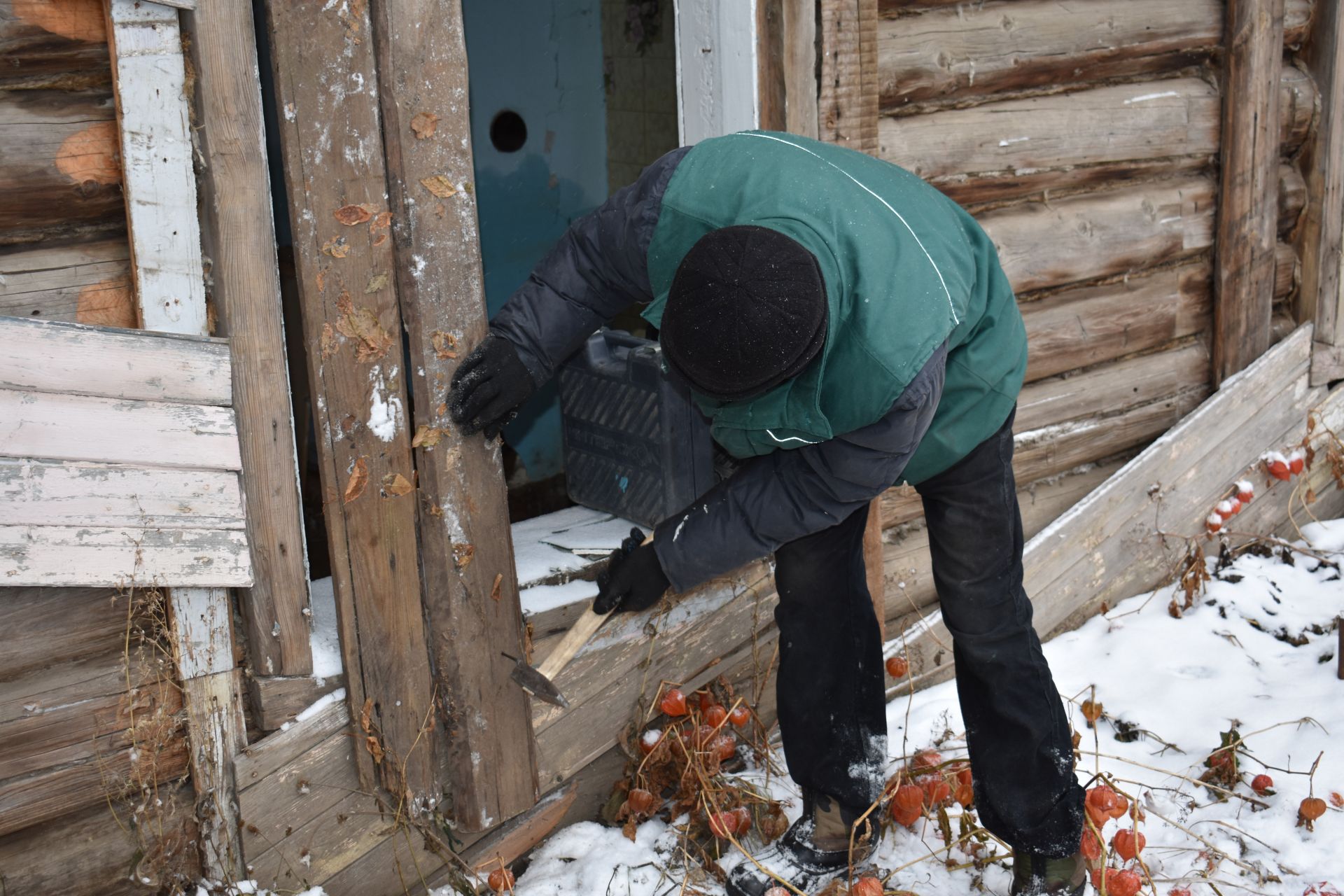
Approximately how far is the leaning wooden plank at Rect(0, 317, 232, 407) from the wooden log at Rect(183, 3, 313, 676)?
5 cm

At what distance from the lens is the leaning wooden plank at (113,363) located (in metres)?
1.94

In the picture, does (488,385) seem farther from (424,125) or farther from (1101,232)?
(1101,232)

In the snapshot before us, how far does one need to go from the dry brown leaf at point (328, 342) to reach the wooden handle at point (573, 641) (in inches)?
29.9

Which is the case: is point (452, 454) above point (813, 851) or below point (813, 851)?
above

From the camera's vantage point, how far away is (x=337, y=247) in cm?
220

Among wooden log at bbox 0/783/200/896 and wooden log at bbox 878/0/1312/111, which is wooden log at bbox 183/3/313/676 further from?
wooden log at bbox 878/0/1312/111

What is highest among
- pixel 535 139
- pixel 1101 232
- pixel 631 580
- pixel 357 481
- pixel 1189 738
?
pixel 535 139

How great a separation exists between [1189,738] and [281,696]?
2.43m

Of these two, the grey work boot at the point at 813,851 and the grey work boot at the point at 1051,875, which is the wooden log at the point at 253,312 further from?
the grey work boot at the point at 1051,875

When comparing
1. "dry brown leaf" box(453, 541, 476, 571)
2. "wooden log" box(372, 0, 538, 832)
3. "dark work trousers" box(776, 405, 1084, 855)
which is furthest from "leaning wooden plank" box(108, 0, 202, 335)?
"dark work trousers" box(776, 405, 1084, 855)

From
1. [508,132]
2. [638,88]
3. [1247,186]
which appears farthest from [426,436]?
[1247,186]

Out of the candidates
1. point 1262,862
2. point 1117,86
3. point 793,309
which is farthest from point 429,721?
point 1117,86

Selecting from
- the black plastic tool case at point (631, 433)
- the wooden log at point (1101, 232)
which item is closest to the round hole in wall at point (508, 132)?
the black plastic tool case at point (631, 433)

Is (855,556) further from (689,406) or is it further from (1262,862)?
A: (1262,862)
